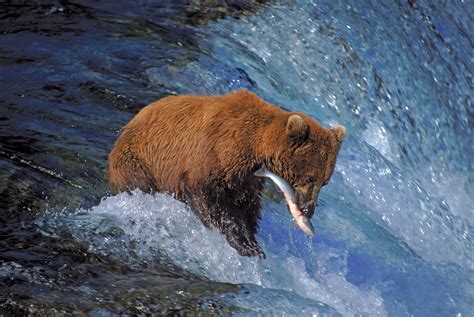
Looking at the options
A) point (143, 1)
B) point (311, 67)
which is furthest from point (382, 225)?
point (143, 1)

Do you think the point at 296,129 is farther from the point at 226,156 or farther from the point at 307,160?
the point at 226,156

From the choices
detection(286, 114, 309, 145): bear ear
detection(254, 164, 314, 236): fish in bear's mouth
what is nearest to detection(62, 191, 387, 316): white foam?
detection(254, 164, 314, 236): fish in bear's mouth

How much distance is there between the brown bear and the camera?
20.0 ft

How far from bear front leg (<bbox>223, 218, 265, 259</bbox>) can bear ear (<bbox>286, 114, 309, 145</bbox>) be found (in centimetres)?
66

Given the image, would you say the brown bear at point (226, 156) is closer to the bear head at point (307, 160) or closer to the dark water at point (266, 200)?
the bear head at point (307, 160)

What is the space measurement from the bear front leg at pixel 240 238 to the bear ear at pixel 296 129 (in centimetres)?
66

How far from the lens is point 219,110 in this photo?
245 inches

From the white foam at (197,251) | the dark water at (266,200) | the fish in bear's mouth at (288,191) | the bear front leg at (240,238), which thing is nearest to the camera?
the dark water at (266,200)

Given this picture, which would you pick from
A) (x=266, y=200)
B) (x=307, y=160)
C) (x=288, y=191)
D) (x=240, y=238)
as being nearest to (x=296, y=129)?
(x=307, y=160)

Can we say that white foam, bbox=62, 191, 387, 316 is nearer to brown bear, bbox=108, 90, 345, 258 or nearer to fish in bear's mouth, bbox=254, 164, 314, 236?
brown bear, bbox=108, 90, 345, 258

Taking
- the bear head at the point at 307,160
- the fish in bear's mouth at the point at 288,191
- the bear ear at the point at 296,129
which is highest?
the bear ear at the point at 296,129

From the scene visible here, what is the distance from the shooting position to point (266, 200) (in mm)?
7457

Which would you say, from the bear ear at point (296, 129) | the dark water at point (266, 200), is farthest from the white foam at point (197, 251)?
the bear ear at point (296, 129)

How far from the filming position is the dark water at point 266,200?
5438 mm
